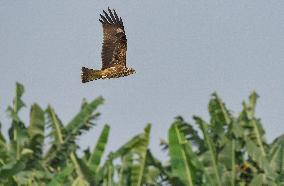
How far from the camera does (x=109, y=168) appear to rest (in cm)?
960

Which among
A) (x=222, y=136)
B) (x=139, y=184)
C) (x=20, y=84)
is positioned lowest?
(x=139, y=184)

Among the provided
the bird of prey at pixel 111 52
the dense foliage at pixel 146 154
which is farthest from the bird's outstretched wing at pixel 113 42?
the dense foliage at pixel 146 154

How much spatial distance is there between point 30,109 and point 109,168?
1376 mm

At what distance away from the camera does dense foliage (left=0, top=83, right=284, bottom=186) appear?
9172 mm

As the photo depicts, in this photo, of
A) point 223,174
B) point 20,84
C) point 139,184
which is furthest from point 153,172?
point 20,84

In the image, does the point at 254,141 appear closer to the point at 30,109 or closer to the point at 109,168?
the point at 109,168

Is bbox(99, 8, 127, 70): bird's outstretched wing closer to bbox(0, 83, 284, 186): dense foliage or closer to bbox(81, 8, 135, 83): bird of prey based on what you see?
bbox(81, 8, 135, 83): bird of prey

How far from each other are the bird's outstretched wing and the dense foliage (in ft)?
14.8

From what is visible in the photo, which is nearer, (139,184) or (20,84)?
(139,184)

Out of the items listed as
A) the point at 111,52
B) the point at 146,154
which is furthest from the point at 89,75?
the point at 146,154

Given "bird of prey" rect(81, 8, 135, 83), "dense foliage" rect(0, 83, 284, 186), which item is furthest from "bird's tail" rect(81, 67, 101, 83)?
"dense foliage" rect(0, 83, 284, 186)

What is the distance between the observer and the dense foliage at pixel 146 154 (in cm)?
917

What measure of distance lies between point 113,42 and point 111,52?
0.77 feet

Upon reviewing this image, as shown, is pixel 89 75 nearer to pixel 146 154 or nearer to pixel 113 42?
pixel 113 42
